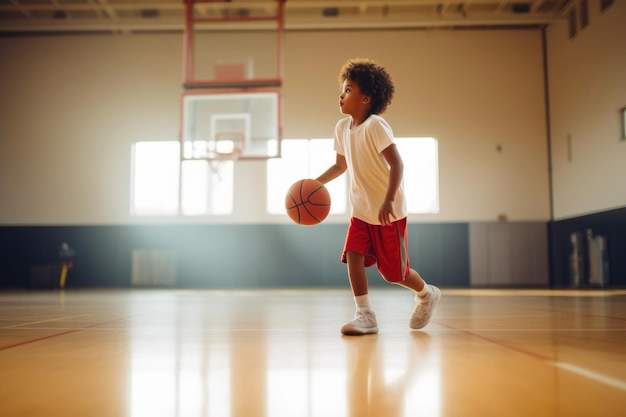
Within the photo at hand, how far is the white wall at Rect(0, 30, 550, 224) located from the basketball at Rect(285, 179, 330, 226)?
24.4 ft

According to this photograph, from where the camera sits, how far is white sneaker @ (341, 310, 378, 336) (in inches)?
87.6

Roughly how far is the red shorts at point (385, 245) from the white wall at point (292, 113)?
786 centimetres

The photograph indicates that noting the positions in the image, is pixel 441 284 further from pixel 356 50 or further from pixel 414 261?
pixel 356 50

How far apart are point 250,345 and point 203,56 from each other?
9.42 metres

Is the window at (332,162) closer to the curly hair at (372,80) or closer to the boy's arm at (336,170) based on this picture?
the boy's arm at (336,170)

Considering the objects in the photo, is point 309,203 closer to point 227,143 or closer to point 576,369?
point 576,369

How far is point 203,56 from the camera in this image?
34.5 feet

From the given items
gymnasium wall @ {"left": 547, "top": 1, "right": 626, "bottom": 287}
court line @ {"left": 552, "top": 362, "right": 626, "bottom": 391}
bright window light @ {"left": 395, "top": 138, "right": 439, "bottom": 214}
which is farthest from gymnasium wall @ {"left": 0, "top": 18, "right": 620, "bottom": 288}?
court line @ {"left": 552, "top": 362, "right": 626, "bottom": 391}

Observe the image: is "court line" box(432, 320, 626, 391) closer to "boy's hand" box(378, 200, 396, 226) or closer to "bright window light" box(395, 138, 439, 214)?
"boy's hand" box(378, 200, 396, 226)

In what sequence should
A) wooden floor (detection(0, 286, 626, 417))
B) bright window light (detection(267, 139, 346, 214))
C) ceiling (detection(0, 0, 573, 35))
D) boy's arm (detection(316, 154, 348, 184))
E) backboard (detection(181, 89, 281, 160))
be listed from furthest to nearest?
bright window light (detection(267, 139, 346, 214)), ceiling (detection(0, 0, 573, 35)), backboard (detection(181, 89, 281, 160)), boy's arm (detection(316, 154, 348, 184)), wooden floor (detection(0, 286, 626, 417))

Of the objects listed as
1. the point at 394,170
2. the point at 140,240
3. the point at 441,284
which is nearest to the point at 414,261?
the point at 441,284

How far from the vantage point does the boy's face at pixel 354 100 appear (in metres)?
2.52

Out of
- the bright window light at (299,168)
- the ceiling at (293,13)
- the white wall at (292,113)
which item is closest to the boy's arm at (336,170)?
the ceiling at (293,13)

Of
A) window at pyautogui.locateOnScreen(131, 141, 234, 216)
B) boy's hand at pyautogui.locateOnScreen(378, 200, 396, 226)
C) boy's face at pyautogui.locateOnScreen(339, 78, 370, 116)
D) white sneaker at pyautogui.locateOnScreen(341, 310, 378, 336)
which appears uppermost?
window at pyautogui.locateOnScreen(131, 141, 234, 216)
